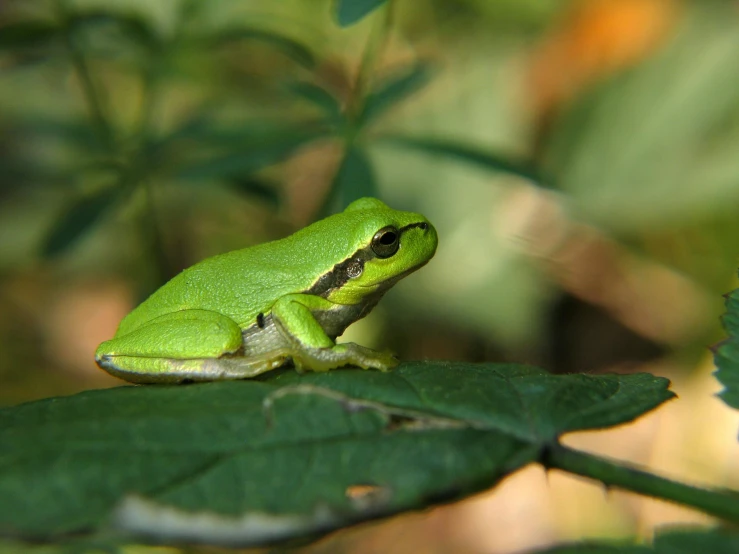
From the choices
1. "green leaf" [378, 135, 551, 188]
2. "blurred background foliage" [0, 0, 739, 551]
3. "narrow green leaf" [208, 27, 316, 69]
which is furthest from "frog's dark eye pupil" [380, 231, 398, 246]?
"blurred background foliage" [0, 0, 739, 551]

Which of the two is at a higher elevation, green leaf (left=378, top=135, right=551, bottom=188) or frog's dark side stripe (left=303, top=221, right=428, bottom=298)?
green leaf (left=378, top=135, right=551, bottom=188)

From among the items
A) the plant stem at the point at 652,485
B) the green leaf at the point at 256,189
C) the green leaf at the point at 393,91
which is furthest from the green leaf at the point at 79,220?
the plant stem at the point at 652,485

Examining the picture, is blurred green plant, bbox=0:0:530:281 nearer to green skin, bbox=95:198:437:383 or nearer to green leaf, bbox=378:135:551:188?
green leaf, bbox=378:135:551:188

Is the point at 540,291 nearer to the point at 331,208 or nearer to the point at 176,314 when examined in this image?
the point at 331,208

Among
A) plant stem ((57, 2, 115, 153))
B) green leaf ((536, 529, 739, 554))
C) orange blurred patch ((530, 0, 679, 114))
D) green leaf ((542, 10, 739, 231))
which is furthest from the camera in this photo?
orange blurred patch ((530, 0, 679, 114))

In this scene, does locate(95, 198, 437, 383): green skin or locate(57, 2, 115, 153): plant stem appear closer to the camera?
locate(95, 198, 437, 383): green skin

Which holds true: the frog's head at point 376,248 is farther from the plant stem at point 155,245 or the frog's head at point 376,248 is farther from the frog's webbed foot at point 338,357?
the plant stem at point 155,245

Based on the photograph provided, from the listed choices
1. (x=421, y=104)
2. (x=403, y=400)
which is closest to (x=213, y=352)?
(x=403, y=400)
